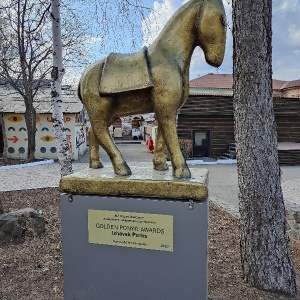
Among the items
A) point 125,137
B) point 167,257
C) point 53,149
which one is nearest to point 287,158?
point 53,149

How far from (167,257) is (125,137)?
31964 millimetres

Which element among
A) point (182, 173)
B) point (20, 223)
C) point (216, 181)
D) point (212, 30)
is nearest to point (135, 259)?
point (182, 173)

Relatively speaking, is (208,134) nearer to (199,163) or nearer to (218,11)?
(199,163)

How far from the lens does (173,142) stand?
2.04 meters

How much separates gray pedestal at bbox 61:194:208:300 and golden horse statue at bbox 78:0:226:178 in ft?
0.74

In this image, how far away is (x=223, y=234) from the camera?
4914 mm

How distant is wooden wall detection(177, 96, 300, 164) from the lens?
1562 cm

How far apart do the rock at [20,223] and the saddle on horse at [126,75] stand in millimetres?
3177

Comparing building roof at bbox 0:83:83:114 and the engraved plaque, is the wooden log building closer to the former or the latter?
building roof at bbox 0:83:83:114

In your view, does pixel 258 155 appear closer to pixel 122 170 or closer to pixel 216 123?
pixel 122 170

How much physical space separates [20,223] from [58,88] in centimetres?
223

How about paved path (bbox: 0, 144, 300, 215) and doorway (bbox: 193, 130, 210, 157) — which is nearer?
paved path (bbox: 0, 144, 300, 215)

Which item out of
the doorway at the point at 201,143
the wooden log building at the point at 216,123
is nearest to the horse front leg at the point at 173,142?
the wooden log building at the point at 216,123

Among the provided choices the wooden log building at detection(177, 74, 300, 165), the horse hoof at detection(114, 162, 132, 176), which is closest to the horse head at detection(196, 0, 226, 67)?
the horse hoof at detection(114, 162, 132, 176)
